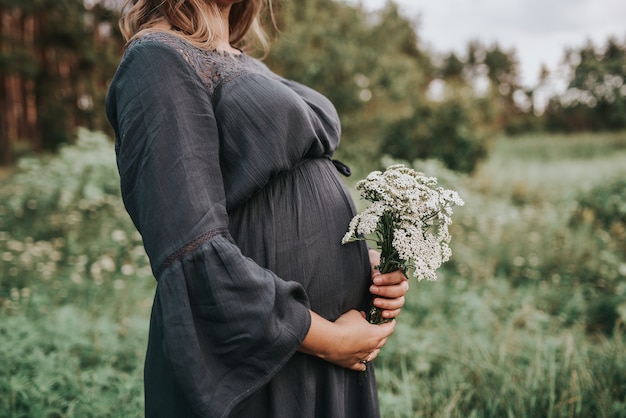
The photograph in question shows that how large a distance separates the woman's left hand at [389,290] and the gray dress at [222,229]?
0.41ft

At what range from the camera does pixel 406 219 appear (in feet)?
3.69

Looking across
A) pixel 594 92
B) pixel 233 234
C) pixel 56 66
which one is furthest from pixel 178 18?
pixel 594 92

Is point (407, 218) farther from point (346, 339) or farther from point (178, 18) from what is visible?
point (178, 18)

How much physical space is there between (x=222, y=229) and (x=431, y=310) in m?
3.18

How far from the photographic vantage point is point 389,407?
2305 mm

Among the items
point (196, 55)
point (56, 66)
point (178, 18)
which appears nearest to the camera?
point (196, 55)

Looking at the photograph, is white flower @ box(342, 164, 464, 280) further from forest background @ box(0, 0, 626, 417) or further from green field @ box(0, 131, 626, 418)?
green field @ box(0, 131, 626, 418)

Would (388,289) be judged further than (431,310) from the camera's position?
No

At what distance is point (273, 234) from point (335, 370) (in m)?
0.39

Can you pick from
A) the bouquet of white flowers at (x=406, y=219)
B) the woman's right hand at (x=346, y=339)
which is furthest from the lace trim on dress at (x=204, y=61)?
the woman's right hand at (x=346, y=339)

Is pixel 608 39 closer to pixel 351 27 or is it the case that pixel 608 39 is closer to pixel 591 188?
pixel 351 27

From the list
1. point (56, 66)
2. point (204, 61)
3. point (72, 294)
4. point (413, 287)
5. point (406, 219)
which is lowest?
point (56, 66)

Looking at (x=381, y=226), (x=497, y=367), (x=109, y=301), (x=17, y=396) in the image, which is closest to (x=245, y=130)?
(x=381, y=226)

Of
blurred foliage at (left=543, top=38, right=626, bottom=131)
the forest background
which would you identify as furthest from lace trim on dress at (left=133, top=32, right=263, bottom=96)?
blurred foliage at (left=543, top=38, right=626, bottom=131)
